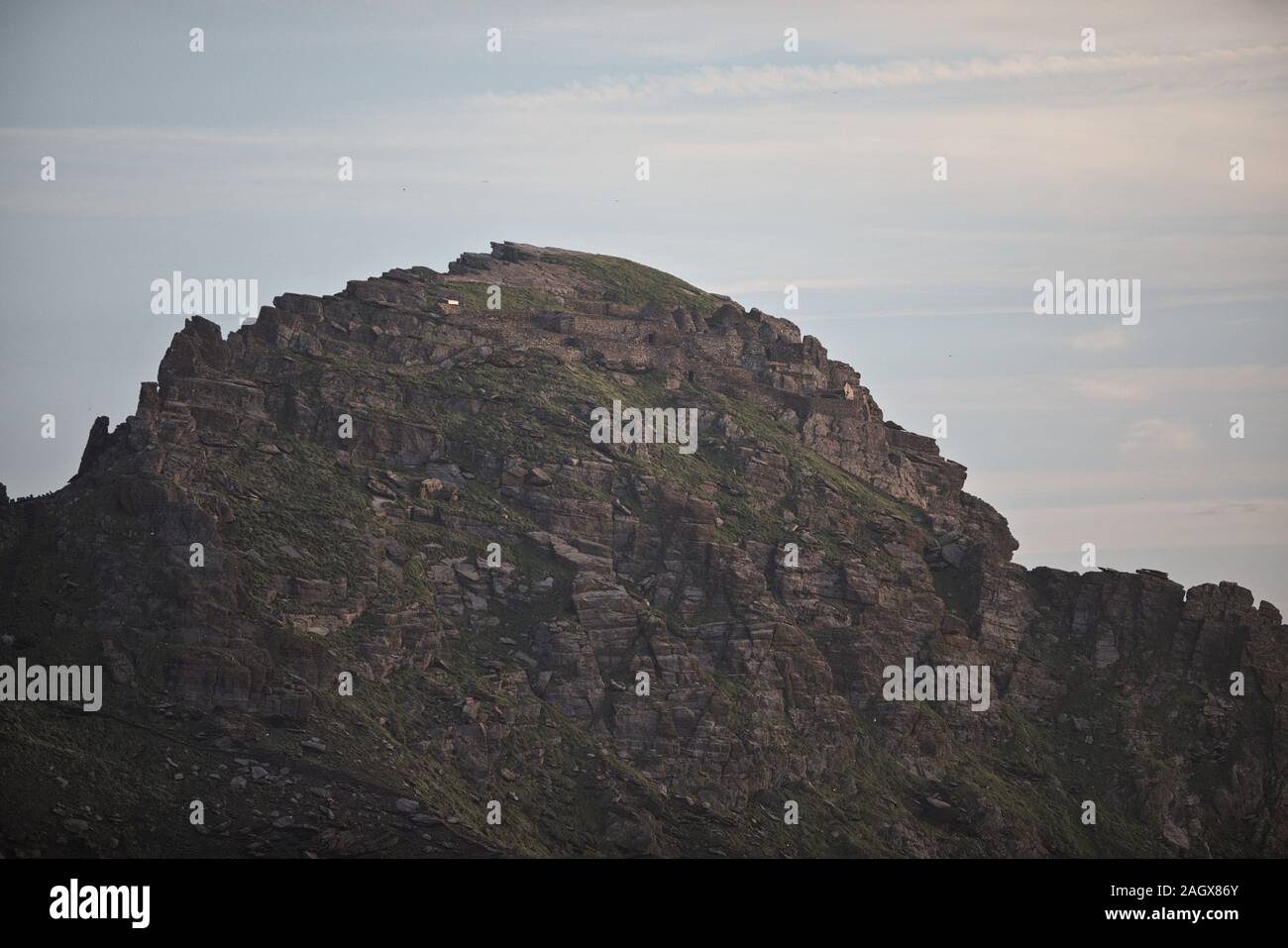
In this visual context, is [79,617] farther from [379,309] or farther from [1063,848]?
[1063,848]

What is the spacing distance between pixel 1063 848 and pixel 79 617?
68.5 metres

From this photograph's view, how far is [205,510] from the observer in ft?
562

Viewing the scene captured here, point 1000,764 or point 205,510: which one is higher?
point 205,510

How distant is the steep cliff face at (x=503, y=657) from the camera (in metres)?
160

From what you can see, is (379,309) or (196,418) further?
(379,309)

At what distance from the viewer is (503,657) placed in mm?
175625

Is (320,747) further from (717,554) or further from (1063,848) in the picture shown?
(1063,848)

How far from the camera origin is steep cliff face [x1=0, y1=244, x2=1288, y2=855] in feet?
526

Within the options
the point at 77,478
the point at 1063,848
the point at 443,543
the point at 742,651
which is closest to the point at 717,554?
the point at 742,651

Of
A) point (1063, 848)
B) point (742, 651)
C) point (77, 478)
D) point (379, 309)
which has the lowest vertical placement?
point (1063, 848)

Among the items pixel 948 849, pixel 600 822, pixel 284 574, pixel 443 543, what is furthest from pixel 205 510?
pixel 948 849

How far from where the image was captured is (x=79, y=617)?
166375mm
